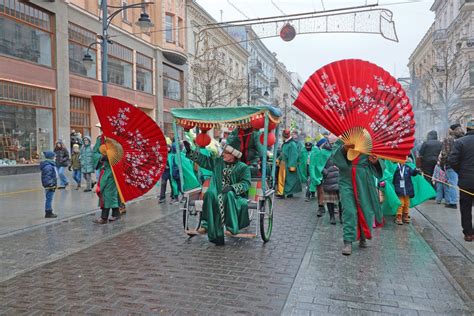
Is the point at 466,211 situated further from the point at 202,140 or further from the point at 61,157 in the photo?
the point at 61,157

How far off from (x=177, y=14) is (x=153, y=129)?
24.5 meters

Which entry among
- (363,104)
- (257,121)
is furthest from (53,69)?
(363,104)

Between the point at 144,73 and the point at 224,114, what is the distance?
73.8ft

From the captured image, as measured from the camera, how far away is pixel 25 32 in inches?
682

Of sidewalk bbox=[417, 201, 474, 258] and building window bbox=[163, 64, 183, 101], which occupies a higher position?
building window bbox=[163, 64, 183, 101]

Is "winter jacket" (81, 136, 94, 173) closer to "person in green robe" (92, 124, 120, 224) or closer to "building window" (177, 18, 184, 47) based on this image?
"person in green robe" (92, 124, 120, 224)

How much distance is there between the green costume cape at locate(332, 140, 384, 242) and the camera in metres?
5.90

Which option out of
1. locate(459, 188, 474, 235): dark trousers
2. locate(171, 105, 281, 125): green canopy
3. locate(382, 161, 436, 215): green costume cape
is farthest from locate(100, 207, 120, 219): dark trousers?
locate(459, 188, 474, 235): dark trousers

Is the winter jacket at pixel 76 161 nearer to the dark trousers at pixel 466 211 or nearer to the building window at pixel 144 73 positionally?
the dark trousers at pixel 466 211

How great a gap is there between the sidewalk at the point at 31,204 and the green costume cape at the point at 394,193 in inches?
251

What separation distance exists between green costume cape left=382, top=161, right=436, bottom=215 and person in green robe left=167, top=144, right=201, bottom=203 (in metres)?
4.08

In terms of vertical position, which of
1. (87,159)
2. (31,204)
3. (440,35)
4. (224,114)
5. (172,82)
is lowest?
(31,204)

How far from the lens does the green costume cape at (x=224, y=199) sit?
6.16 meters

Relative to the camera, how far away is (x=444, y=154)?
8984 millimetres
